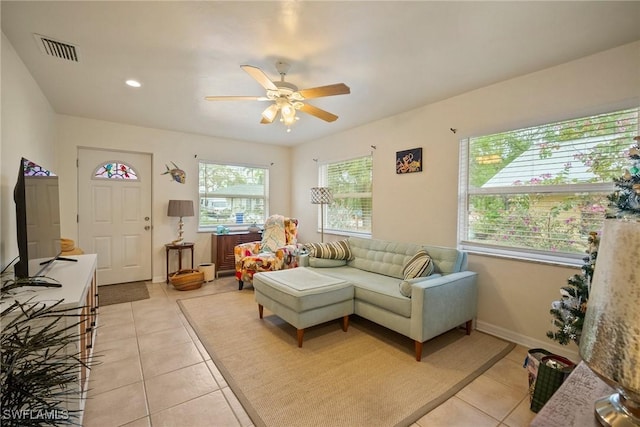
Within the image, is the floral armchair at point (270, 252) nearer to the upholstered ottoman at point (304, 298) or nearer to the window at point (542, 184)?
the upholstered ottoman at point (304, 298)

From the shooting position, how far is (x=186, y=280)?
4105mm

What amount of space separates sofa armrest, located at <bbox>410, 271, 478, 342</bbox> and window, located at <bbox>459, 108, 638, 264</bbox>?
1.81ft

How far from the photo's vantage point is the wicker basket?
409cm

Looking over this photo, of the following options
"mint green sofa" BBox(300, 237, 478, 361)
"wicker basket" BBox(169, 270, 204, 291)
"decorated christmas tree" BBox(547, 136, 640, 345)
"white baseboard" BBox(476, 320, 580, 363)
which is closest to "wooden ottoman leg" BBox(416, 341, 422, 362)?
"mint green sofa" BBox(300, 237, 478, 361)

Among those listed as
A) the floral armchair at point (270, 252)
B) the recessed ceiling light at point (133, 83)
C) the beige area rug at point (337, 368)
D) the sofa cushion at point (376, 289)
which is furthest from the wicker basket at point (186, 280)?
the recessed ceiling light at point (133, 83)

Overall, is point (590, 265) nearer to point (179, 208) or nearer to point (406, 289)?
point (406, 289)

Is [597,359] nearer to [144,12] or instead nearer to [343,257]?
[144,12]

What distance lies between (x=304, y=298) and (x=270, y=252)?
211 centimetres

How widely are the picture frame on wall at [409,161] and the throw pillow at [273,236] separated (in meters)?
2.17

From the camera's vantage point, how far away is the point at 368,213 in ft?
14.2

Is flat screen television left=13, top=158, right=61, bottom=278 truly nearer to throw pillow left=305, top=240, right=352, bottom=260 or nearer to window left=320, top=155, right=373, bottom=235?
throw pillow left=305, top=240, right=352, bottom=260

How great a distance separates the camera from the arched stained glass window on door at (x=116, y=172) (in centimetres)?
428

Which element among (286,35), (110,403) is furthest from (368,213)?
(110,403)

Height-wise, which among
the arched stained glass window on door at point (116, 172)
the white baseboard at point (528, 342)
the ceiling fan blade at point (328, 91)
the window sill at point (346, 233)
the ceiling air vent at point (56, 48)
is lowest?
the white baseboard at point (528, 342)
